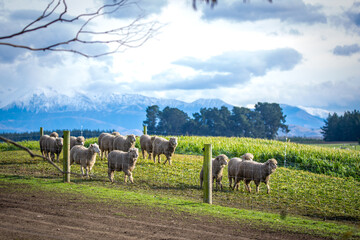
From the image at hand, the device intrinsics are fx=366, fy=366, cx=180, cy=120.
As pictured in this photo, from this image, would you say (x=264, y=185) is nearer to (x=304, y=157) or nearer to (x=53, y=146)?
(x=304, y=157)

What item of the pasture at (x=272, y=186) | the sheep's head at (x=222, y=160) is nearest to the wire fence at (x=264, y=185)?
the pasture at (x=272, y=186)

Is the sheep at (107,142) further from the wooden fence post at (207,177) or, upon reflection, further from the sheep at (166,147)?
the wooden fence post at (207,177)

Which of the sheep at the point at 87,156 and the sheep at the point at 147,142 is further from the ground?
the sheep at the point at 147,142

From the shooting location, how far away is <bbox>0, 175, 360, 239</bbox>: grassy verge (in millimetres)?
8289

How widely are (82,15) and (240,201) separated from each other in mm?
9563

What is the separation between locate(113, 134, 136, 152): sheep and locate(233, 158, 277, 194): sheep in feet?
21.8

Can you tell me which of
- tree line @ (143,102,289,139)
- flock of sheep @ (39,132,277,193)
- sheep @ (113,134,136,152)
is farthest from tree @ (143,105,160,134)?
sheep @ (113,134,136,152)

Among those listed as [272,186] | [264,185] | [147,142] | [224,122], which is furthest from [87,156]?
[224,122]

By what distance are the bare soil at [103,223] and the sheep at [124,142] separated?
7558mm

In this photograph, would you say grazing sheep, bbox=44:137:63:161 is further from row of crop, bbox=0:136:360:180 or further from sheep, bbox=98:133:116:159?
row of crop, bbox=0:136:360:180

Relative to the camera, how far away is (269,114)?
280 feet

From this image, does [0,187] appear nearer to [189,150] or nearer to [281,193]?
[281,193]

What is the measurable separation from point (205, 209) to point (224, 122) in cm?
7323

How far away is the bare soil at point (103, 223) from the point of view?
707 cm
